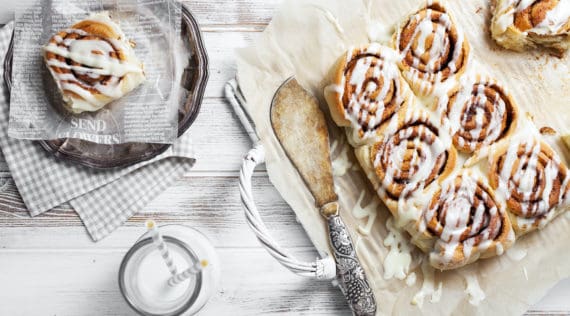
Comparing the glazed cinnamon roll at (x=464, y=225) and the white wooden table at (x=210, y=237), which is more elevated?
the glazed cinnamon roll at (x=464, y=225)

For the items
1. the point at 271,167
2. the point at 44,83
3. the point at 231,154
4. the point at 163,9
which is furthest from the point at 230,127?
the point at 44,83

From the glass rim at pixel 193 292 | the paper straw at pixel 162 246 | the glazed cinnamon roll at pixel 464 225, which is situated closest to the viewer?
the paper straw at pixel 162 246

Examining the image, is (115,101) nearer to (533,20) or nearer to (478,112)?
(478,112)

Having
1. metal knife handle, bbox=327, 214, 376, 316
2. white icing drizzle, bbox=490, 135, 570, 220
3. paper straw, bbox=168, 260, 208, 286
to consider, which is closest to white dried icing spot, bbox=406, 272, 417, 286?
metal knife handle, bbox=327, 214, 376, 316

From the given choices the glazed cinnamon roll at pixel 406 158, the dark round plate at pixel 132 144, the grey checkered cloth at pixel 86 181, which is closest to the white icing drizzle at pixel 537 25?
the glazed cinnamon roll at pixel 406 158

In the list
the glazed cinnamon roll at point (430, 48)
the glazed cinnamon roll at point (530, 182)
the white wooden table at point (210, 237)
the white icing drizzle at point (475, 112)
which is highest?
the glazed cinnamon roll at point (430, 48)

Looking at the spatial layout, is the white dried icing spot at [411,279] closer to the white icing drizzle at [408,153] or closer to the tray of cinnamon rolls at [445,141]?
the tray of cinnamon rolls at [445,141]
